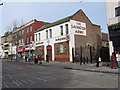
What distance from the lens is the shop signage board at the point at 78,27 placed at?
91.1 feet

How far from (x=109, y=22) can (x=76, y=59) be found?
9565 mm

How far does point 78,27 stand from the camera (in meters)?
28.8

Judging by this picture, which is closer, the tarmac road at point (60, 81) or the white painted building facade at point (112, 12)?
the tarmac road at point (60, 81)

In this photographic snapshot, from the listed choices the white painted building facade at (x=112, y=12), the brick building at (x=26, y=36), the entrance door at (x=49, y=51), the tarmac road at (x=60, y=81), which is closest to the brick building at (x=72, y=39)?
the entrance door at (x=49, y=51)

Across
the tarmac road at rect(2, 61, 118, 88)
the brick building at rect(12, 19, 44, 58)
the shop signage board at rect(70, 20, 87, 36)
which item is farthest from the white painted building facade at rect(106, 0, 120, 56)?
the brick building at rect(12, 19, 44, 58)

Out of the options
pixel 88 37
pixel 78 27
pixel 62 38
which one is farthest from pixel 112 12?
pixel 88 37

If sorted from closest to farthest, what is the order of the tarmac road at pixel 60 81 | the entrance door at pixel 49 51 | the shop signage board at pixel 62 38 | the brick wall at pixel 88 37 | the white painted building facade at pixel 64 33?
the tarmac road at pixel 60 81 < the white painted building facade at pixel 64 33 < the shop signage board at pixel 62 38 < the brick wall at pixel 88 37 < the entrance door at pixel 49 51

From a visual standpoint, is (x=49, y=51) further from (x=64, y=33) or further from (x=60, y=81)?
(x=60, y=81)

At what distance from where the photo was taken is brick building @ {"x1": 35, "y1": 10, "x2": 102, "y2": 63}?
26.9 meters

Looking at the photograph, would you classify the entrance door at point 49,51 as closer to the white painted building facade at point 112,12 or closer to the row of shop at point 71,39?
the row of shop at point 71,39

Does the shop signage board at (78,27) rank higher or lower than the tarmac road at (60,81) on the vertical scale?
higher

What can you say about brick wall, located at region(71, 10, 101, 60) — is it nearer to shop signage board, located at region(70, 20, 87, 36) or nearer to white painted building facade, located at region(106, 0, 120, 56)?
shop signage board, located at region(70, 20, 87, 36)

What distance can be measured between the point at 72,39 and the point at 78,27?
3268 millimetres

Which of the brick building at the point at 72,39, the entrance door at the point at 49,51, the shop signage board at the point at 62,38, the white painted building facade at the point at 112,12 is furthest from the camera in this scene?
the entrance door at the point at 49,51
